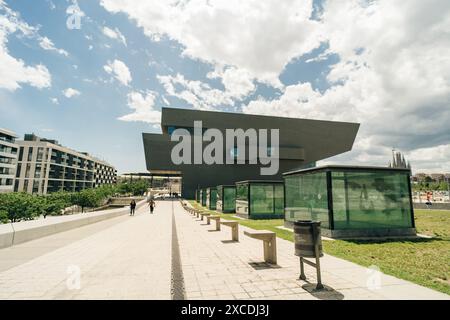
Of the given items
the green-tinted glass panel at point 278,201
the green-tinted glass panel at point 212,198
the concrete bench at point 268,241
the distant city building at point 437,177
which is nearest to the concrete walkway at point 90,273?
the concrete bench at point 268,241

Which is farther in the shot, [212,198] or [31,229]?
[212,198]

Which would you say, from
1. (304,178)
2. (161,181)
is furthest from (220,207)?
(161,181)

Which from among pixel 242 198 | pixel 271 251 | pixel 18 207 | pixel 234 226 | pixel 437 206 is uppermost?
pixel 242 198

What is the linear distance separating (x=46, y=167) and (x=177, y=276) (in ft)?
300

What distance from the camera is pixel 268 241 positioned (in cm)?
638

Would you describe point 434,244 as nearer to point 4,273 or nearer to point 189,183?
point 4,273

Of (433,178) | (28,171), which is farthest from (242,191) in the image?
(433,178)

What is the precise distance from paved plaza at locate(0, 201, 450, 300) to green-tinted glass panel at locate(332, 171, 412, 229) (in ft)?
12.1

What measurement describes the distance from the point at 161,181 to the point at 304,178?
5881 inches

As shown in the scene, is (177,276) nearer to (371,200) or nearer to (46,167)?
(371,200)

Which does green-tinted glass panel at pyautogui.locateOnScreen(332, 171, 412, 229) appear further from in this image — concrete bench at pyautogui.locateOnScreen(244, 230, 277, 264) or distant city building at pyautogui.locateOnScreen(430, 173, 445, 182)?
distant city building at pyautogui.locateOnScreen(430, 173, 445, 182)

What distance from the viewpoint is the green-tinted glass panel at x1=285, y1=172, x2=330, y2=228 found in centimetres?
1060

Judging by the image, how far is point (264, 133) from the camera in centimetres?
5934

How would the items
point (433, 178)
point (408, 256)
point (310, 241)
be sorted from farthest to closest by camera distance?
point (433, 178) → point (408, 256) → point (310, 241)
